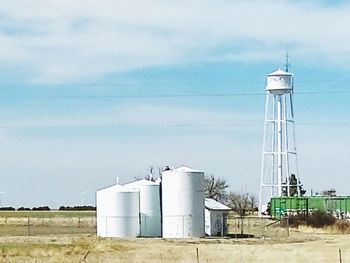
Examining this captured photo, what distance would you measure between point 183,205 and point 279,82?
43.2 m

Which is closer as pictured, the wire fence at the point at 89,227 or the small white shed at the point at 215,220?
the small white shed at the point at 215,220

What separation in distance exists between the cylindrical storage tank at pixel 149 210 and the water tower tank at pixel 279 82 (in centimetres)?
3980

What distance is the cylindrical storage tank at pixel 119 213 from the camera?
238 ft

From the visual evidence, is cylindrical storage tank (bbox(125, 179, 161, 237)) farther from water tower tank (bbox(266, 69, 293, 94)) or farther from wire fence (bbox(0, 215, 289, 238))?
water tower tank (bbox(266, 69, 293, 94))

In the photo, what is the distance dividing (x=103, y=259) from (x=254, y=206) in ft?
359

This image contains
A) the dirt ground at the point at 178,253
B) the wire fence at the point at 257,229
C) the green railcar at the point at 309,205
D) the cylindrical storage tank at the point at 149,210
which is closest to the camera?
the dirt ground at the point at 178,253

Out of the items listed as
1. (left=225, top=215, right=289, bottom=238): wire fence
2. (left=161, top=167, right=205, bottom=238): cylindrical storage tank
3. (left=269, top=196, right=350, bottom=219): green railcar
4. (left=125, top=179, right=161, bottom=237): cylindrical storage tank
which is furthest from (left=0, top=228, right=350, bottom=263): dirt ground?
(left=269, top=196, right=350, bottom=219): green railcar

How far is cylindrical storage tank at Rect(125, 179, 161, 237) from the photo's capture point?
7419 cm

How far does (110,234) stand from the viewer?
72.3 meters

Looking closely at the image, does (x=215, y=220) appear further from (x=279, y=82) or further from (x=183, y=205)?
(x=279, y=82)

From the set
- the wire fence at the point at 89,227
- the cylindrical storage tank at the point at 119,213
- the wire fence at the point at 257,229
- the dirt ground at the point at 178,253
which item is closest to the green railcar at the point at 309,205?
the wire fence at the point at 89,227

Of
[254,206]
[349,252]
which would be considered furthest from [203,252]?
[254,206]

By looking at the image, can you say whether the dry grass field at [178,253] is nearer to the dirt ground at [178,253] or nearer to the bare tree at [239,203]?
the dirt ground at [178,253]

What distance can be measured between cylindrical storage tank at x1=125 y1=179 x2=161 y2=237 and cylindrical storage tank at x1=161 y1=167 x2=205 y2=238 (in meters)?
1.62
